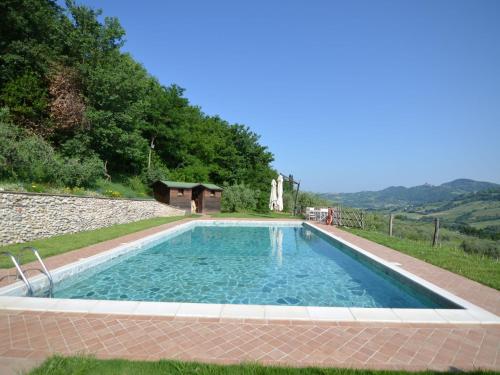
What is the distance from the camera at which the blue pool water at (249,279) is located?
19.6 feet

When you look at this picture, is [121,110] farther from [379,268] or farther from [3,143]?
[379,268]

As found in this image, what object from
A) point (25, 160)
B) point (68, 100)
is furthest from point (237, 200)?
point (25, 160)

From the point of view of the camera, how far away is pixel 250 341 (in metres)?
3.28

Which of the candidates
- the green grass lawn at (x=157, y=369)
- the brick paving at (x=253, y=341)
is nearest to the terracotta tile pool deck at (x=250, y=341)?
the brick paving at (x=253, y=341)

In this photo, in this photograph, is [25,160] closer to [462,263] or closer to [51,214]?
[51,214]

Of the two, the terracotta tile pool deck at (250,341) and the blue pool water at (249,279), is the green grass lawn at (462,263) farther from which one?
the terracotta tile pool deck at (250,341)

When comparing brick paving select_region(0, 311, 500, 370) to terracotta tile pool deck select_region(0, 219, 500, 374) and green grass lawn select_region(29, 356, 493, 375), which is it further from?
green grass lawn select_region(29, 356, 493, 375)

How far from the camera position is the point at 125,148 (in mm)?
22969

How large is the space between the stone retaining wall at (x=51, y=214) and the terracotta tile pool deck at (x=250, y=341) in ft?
20.3

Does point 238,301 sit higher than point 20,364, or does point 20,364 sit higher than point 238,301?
point 20,364

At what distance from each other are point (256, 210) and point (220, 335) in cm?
2575

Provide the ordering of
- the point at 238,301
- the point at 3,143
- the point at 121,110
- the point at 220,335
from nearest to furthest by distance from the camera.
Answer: the point at 220,335 → the point at 238,301 → the point at 3,143 → the point at 121,110

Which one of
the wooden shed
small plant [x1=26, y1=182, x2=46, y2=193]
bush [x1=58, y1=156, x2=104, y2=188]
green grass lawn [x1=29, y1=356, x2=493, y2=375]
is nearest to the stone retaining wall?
small plant [x1=26, y1=182, x2=46, y2=193]

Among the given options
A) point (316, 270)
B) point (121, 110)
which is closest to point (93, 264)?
point (316, 270)
